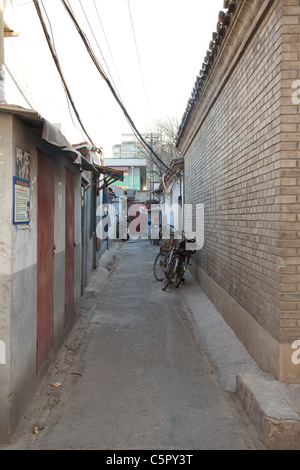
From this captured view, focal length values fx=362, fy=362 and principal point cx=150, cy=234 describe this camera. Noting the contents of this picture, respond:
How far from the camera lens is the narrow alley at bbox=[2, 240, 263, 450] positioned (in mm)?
2988

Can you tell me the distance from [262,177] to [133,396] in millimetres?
2686

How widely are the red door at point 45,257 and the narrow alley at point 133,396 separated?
0.46 meters

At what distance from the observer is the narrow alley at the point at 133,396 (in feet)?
9.80

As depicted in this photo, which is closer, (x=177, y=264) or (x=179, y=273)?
(x=177, y=264)

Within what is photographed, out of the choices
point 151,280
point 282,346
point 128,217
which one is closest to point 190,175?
point 151,280

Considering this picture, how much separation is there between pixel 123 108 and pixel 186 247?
3830 mm

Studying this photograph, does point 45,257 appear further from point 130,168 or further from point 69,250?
point 130,168

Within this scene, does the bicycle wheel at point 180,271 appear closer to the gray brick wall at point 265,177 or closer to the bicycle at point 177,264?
the bicycle at point 177,264

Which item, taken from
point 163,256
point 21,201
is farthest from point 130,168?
point 21,201

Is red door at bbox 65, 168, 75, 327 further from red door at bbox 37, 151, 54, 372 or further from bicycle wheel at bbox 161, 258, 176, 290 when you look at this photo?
bicycle wheel at bbox 161, 258, 176, 290

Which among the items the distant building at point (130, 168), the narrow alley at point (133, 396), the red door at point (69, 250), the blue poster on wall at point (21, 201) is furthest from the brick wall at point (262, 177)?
the distant building at point (130, 168)

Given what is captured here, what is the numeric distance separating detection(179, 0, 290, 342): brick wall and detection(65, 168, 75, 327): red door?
2.46 meters

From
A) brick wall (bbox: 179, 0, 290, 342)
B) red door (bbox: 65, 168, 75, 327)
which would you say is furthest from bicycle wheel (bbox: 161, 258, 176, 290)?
red door (bbox: 65, 168, 75, 327)

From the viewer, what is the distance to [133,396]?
3.77 m
